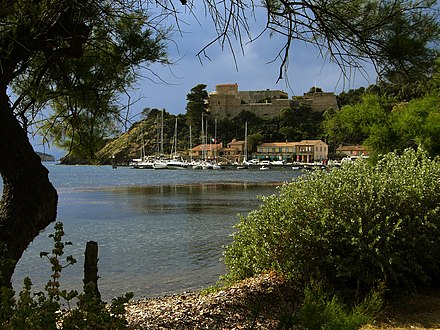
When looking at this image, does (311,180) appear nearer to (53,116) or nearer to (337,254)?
(337,254)

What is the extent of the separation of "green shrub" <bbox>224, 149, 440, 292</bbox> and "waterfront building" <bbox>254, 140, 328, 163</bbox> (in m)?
84.6

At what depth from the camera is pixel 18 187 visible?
317 centimetres

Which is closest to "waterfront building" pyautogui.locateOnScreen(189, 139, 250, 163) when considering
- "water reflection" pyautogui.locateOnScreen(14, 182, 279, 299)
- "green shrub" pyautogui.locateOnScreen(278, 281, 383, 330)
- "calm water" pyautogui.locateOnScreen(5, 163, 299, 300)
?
"water reflection" pyautogui.locateOnScreen(14, 182, 279, 299)

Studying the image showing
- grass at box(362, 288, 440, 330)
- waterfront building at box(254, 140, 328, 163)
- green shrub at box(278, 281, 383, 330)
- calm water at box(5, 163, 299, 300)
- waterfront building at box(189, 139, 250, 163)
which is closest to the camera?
green shrub at box(278, 281, 383, 330)

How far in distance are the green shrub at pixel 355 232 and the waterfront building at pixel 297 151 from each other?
84577mm

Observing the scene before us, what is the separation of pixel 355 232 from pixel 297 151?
290 feet

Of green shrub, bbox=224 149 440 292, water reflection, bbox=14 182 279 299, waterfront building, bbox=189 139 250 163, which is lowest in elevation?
water reflection, bbox=14 182 279 299

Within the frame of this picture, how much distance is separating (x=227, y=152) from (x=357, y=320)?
93927 millimetres

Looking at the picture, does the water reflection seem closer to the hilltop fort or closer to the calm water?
the calm water

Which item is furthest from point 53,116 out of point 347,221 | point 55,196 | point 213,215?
point 213,215

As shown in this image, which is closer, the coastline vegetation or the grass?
the grass

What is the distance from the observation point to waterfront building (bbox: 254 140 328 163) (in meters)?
90.7

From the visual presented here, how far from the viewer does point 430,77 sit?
9.20 feet

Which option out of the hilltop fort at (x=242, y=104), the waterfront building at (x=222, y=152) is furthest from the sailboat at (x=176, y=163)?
the hilltop fort at (x=242, y=104)
